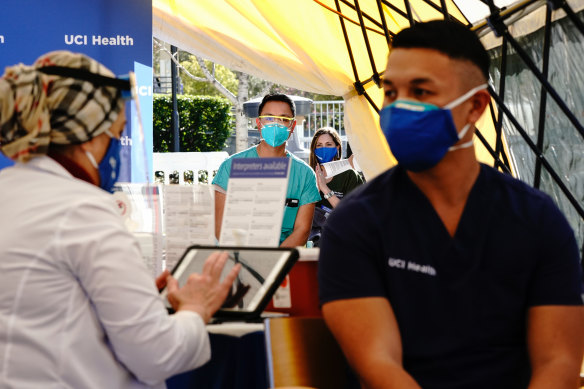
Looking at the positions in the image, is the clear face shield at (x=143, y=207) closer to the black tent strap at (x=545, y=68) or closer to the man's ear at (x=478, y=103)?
the man's ear at (x=478, y=103)

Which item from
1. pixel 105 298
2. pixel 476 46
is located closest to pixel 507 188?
pixel 476 46

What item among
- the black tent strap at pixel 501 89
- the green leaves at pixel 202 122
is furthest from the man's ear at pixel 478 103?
the green leaves at pixel 202 122

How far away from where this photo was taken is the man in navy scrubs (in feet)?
5.56

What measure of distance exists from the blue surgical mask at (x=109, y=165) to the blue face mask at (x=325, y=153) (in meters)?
3.94

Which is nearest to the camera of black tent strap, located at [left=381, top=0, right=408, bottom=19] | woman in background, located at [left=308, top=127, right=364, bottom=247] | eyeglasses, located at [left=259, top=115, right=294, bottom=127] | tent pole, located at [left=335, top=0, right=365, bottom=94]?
eyeglasses, located at [left=259, top=115, right=294, bottom=127]

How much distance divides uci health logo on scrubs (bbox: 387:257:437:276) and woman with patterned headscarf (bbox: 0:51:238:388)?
50 cm

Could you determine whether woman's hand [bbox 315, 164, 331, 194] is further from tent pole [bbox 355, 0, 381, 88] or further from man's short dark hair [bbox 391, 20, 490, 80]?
man's short dark hair [bbox 391, 20, 490, 80]

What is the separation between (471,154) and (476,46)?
276 mm

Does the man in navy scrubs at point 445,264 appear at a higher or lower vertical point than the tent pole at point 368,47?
lower

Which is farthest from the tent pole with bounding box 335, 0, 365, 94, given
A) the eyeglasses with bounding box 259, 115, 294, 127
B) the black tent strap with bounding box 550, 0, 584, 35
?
the black tent strap with bounding box 550, 0, 584, 35

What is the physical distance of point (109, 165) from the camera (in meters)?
1.77

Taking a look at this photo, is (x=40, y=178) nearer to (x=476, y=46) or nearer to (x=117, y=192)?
(x=117, y=192)

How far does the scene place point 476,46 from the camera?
1826mm

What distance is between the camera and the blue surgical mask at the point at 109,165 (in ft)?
5.63
